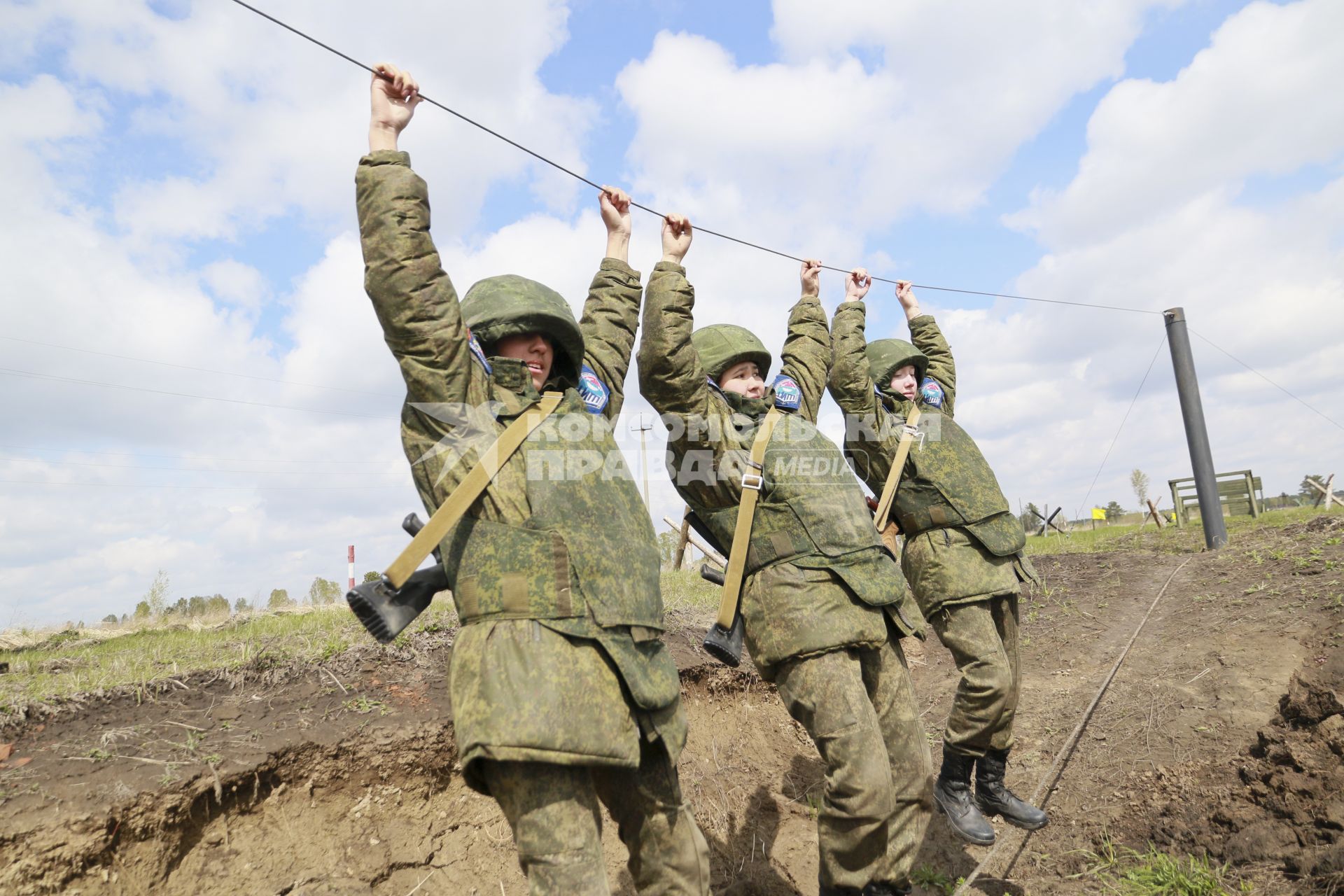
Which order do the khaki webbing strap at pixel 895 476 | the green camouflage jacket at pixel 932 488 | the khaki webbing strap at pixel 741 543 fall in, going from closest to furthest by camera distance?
the khaki webbing strap at pixel 741 543
the green camouflage jacket at pixel 932 488
the khaki webbing strap at pixel 895 476

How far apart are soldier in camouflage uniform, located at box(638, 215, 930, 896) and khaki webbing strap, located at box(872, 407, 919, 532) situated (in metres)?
0.77

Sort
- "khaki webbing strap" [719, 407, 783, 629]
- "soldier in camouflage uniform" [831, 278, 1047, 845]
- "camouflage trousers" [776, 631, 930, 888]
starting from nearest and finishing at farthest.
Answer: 1. "camouflage trousers" [776, 631, 930, 888]
2. "khaki webbing strap" [719, 407, 783, 629]
3. "soldier in camouflage uniform" [831, 278, 1047, 845]

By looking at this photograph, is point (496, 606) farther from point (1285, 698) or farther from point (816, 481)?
point (1285, 698)

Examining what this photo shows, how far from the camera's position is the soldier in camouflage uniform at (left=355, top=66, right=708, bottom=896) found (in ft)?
7.93

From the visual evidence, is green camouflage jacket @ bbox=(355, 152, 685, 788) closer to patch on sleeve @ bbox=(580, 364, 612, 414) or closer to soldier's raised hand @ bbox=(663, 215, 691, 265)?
patch on sleeve @ bbox=(580, 364, 612, 414)

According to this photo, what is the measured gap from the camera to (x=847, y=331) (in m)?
5.12

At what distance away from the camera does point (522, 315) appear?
9.99ft

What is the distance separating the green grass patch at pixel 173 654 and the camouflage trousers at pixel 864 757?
360cm

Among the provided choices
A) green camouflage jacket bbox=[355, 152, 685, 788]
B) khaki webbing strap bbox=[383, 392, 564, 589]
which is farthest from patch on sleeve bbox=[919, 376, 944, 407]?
khaki webbing strap bbox=[383, 392, 564, 589]

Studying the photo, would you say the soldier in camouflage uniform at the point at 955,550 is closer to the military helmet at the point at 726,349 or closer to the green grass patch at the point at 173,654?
the military helmet at the point at 726,349

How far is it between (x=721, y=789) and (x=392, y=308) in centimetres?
493

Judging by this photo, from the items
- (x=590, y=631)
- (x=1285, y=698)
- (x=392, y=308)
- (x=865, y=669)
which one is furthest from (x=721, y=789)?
(x=392, y=308)

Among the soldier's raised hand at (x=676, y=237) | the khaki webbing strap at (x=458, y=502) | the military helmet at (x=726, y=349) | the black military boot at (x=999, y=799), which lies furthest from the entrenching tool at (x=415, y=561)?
the black military boot at (x=999, y=799)

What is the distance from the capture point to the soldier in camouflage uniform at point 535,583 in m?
2.42
